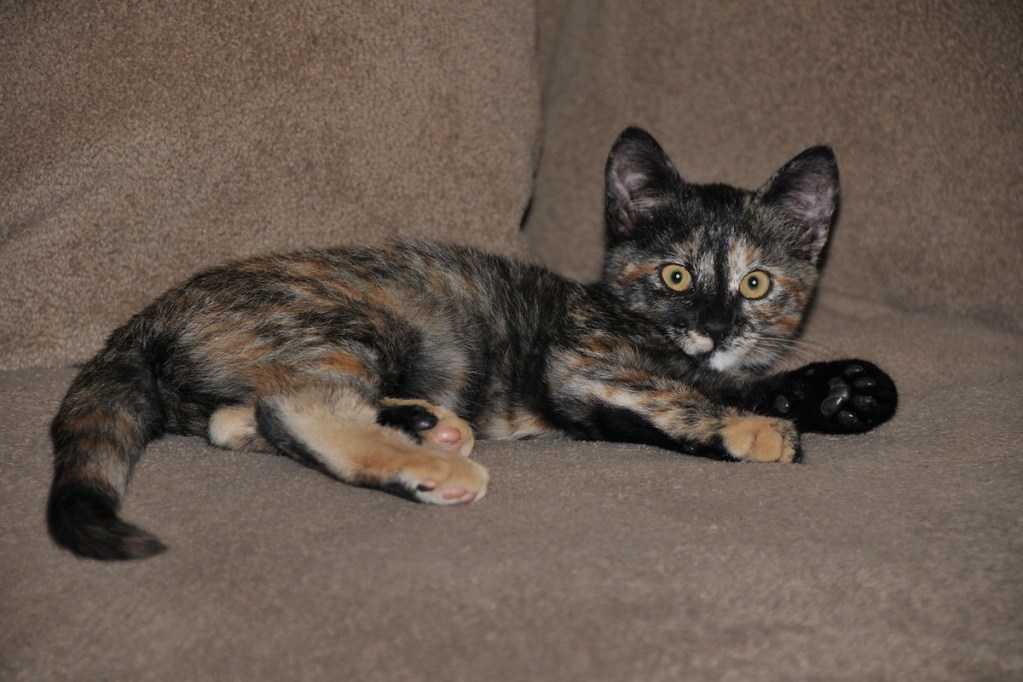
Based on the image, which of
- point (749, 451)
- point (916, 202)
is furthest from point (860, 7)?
point (749, 451)

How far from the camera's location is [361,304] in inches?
70.5

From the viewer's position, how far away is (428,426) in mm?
1552

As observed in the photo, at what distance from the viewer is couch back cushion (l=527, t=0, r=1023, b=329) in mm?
2098

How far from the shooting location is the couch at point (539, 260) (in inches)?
43.1

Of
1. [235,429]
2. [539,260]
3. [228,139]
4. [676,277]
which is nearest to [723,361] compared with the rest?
[676,277]

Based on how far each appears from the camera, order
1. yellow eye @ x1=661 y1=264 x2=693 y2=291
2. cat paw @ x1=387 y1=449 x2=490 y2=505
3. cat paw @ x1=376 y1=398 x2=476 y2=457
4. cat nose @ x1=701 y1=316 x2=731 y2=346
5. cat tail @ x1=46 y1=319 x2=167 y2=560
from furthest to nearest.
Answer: yellow eye @ x1=661 y1=264 x2=693 y2=291 < cat nose @ x1=701 y1=316 x2=731 y2=346 < cat paw @ x1=376 y1=398 x2=476 y2=457 < cat paw @ x1=387 y1=449 x2=490 y2=505 < cat tail @ x1=46 y1=319 x2=167 y2=560

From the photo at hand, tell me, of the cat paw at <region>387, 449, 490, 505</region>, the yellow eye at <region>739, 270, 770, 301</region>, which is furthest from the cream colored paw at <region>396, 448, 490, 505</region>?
the yellow eye at <region>739, 270, 770, 301</region>

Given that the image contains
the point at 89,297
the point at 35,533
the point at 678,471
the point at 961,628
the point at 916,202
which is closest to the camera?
the point at 961,628

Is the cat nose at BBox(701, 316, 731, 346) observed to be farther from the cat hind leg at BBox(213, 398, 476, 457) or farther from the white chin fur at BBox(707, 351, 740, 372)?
the cat hind leg at BBox(213, 398, 476, 457)

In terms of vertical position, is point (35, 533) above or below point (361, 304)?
below

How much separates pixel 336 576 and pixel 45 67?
4.46 feet

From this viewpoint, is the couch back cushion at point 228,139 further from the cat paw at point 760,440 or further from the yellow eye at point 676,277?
the cat paw at point 760,440

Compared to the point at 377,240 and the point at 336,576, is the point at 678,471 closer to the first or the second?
the point at 336,576

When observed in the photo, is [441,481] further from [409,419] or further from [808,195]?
[808,195]
